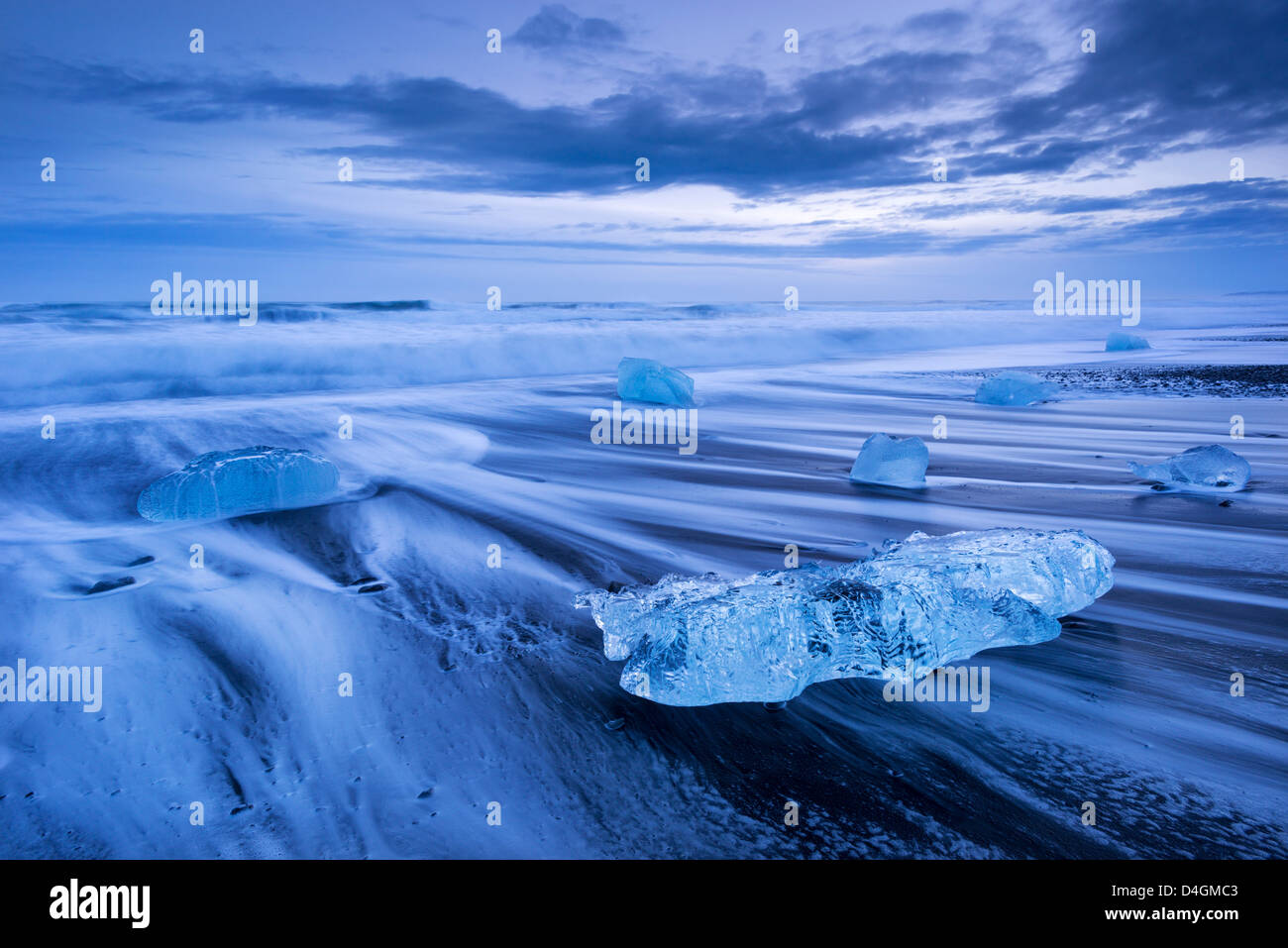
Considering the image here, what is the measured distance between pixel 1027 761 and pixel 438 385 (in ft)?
36.5

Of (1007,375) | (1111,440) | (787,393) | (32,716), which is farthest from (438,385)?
(32,716)

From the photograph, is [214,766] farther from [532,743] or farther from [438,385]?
[438,385]

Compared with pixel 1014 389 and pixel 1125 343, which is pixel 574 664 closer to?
pixel 1014 389

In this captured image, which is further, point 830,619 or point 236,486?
point 236,486

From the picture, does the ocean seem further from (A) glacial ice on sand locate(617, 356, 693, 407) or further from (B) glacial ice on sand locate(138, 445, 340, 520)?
(A) glacial ice on sand locate(617, 356, 693, 407)

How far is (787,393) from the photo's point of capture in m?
10.3

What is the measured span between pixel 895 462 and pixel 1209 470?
6.20 ft

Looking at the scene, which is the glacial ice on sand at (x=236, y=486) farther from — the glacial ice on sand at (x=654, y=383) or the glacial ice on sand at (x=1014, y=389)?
the glacial ice on sand at (x=1014, y=389)

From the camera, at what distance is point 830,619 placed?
226 centimetres

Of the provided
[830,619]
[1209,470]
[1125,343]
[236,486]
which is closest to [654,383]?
[236,486]

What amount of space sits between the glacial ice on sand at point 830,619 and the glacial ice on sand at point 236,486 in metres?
2.65

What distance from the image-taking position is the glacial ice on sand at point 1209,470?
15.1ft

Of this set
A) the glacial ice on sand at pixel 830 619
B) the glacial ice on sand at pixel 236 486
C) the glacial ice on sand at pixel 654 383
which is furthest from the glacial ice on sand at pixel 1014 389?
the glacial ice on sand at pixel 236 486
